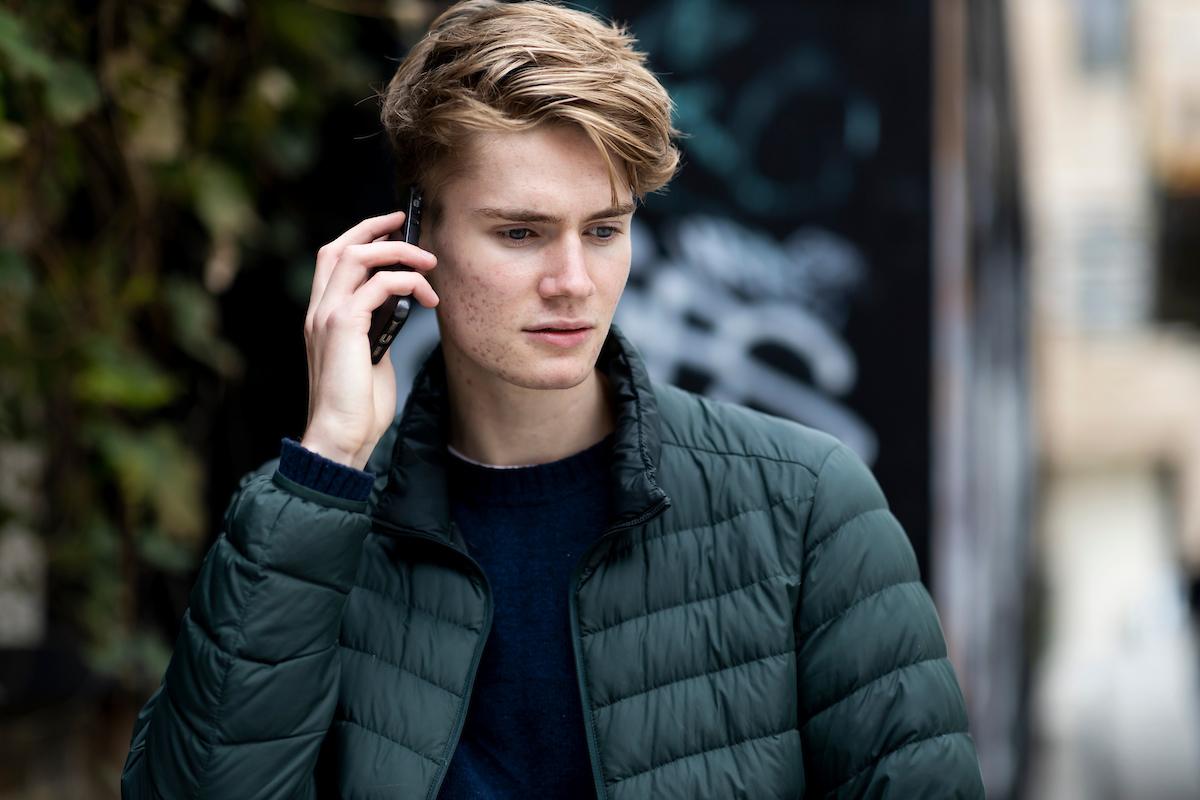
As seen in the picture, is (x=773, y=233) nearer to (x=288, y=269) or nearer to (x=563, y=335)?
(x=288, y=269)

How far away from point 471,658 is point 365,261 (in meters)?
0.54

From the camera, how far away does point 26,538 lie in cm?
333

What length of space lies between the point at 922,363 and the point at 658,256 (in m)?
0.81

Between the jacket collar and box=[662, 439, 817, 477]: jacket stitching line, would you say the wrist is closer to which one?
the jacket collar

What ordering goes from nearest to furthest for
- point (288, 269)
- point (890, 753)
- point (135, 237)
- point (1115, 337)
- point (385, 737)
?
point (890, 753), point (385, 737), point (135, 237), point (288, 269), point (1115, 337)

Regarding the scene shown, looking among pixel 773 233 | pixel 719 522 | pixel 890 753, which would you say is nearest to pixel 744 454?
pixel 719 522

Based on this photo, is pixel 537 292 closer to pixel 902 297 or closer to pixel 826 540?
pixel 826 540

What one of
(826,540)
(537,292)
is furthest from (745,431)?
(537,292)

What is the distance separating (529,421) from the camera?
199 centimetres

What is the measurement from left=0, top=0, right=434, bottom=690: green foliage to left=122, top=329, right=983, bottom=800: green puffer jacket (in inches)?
55.3

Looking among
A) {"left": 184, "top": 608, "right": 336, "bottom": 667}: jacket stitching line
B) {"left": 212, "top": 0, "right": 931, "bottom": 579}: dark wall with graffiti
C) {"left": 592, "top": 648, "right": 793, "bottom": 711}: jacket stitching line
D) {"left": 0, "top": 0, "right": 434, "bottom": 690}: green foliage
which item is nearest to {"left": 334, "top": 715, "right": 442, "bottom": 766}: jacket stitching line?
{"left": 184, "top": 608, "right": 336, "bottom": 667}: jacket stitching line

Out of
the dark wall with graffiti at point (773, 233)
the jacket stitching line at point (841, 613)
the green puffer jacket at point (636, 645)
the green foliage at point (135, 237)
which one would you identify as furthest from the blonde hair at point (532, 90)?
the dark wall with graffiti at point (773, 233)

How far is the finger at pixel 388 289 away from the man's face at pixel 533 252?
0.05 metres

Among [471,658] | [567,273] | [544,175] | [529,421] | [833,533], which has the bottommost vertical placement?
[471,658]
